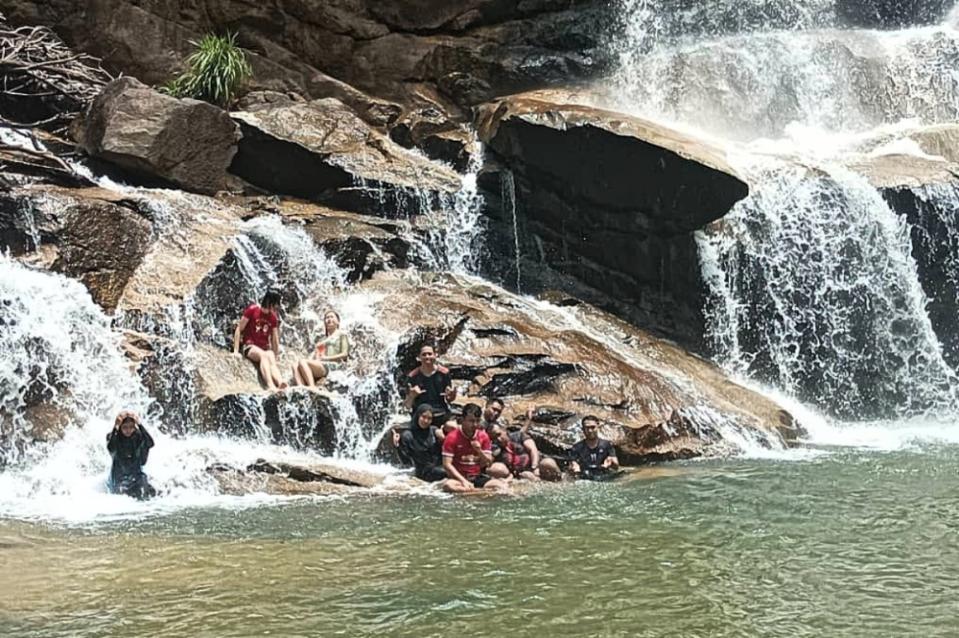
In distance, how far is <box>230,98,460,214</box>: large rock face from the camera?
16625 millimetres

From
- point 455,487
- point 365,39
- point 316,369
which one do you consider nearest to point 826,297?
point 316,369

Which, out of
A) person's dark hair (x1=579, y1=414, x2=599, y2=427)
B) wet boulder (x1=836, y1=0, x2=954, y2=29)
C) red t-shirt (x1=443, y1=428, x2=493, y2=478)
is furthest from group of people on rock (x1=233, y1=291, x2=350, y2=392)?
wet boulder (x1=836, y1=0, x2=954, y2=29)

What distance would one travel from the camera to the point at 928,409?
15.4m

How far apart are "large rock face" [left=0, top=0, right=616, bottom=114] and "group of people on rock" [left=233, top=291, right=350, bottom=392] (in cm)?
888

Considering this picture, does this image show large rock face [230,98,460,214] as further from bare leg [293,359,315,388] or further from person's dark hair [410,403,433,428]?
person's dark hair [410,403,433,428]

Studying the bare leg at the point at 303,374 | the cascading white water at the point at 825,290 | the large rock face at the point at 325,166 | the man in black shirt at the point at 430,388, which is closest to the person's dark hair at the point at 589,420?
the man in black shirt at the point at 430,388

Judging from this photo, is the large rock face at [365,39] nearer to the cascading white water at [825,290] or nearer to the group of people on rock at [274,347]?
the cascading white water at [825,290]

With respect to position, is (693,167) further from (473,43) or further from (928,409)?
(473,43)

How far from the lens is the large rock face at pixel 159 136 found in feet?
51.6

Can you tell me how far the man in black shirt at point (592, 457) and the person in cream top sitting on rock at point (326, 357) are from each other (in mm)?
3164

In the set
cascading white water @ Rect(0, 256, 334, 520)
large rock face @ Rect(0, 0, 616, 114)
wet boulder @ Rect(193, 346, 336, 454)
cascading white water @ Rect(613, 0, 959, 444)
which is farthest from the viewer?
large rock face @ Rect(0, 0, 616, 114)

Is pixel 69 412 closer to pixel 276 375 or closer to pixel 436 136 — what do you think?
pixel 276 375

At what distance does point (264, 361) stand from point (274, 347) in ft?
1.34

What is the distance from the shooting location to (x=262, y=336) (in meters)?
12.2
